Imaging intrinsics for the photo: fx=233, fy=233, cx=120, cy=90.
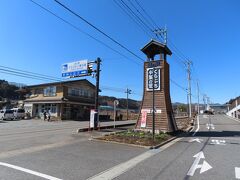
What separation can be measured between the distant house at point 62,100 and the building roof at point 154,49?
72.8 feet

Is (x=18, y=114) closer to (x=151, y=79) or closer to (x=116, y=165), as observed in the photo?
(x=151, y=79)

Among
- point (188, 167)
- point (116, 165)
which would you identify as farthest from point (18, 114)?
point (188, 167)

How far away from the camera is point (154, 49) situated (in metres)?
20.5

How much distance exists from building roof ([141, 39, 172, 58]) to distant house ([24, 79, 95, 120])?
22.2 m

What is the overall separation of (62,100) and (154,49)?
22.8 meters

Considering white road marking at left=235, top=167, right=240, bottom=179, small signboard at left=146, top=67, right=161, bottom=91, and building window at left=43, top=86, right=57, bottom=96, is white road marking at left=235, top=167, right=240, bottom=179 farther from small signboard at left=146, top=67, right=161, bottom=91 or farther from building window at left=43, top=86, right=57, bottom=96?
building window at left=43, top=86, right=57, bottom=96

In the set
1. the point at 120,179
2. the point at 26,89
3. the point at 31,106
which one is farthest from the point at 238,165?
the point at 26,89

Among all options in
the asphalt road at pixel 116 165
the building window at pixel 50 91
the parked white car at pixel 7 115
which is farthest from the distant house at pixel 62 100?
the asphalt road at pixel 116 165

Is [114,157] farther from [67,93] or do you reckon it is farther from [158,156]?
[67,93]

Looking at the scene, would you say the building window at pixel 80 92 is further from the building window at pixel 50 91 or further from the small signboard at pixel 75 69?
the small signboard at pixel 75 69

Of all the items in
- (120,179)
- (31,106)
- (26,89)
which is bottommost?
(120,179)

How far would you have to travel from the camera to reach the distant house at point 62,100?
40.3 m

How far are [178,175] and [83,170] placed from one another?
290 cm

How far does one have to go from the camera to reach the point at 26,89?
46.6 metres
